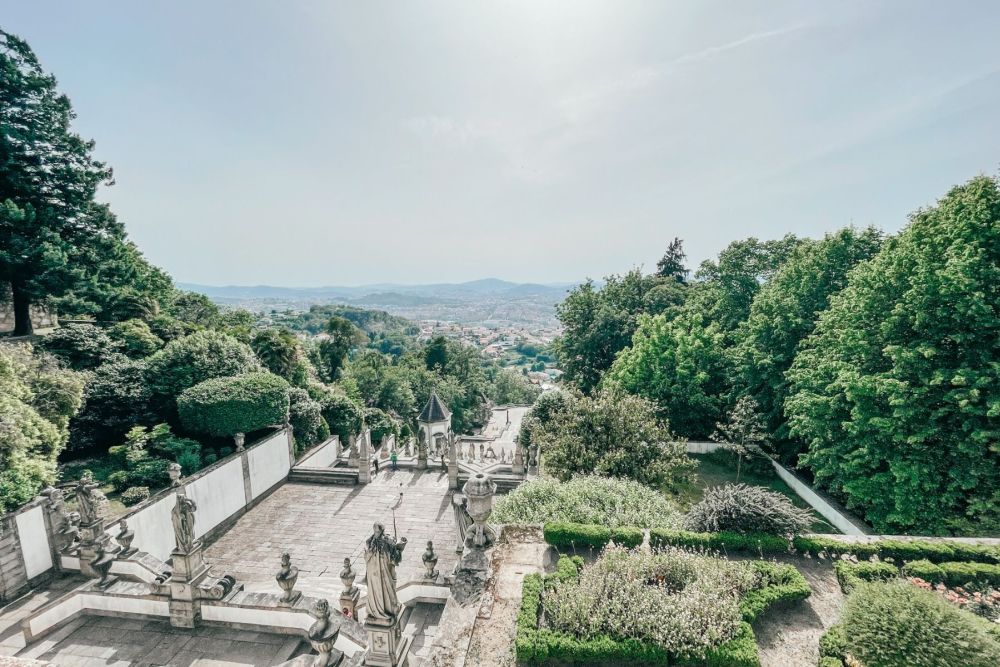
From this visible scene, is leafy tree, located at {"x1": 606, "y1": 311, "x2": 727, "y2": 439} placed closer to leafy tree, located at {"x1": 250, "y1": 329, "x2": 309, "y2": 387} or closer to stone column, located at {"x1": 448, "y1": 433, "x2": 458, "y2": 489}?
stone column, located at {"x1": 448, "y1": 433, "x2": 458, "y2": 489}

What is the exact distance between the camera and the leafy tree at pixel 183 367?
18.3 metres

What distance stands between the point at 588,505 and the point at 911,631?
6536mm

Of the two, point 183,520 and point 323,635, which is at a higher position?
point 183,520

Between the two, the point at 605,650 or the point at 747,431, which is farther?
the point at 747,431

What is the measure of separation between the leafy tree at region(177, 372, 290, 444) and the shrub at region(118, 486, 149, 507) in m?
3.29

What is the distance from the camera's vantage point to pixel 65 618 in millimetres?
9984

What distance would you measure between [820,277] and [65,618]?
89.8 ft

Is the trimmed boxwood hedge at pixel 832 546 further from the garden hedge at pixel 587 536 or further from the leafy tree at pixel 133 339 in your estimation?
the leafy tree at pixel 133 339

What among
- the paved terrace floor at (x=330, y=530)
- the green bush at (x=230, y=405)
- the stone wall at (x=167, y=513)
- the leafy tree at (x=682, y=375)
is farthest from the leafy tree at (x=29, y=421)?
the leafy tree at (x=682, y=375)

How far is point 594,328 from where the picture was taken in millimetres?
33125

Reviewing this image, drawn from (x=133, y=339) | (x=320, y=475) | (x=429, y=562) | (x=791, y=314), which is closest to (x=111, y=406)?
(x=133, y=339)

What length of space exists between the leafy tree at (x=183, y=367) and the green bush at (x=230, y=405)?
43.7 inches

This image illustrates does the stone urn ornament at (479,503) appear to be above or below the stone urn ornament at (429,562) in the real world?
above

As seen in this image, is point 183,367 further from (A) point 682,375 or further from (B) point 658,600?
(A) point 682,375
